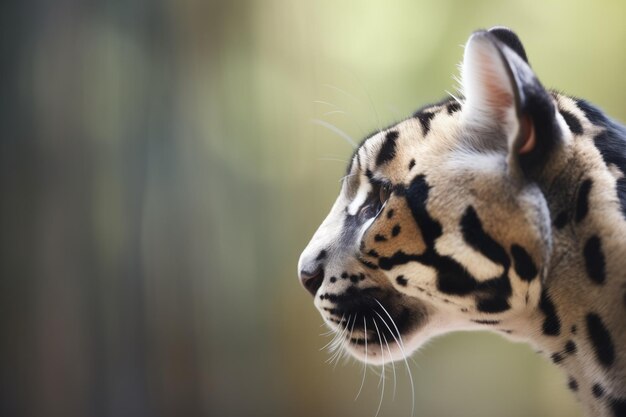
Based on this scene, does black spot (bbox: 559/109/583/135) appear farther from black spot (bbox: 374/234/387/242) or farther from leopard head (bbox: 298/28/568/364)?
black spot (bbox: 374/234/387/242)

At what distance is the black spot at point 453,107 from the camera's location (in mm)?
689

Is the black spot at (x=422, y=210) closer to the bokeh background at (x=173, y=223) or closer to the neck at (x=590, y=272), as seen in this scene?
the neck at (x=590, y=272)

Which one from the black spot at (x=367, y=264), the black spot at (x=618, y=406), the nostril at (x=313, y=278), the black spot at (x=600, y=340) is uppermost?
the black spot at (x=367, y=264)

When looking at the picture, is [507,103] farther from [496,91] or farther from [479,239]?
[479,239]

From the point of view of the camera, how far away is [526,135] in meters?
0.57

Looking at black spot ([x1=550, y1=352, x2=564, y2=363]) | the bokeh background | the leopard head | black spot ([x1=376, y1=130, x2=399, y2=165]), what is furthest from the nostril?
the bokeh background

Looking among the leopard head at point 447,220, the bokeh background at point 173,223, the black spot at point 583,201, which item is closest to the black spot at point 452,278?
the leopard head at point 447,220

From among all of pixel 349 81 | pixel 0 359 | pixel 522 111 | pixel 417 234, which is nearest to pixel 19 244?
pixel 0 359

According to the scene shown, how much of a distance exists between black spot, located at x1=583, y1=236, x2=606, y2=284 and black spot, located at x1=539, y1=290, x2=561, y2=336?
4 cm

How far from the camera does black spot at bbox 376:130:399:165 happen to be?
0.69m

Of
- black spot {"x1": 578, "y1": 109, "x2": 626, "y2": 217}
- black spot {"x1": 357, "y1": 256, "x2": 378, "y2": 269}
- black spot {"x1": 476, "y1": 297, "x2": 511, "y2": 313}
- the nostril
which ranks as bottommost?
black spot {"x1": 476, "y1": 297, "x2": 511, "y2": 313}

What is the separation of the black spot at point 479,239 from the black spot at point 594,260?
0.20ft

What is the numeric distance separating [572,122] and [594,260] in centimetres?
13

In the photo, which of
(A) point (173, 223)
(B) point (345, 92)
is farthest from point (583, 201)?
(A) point (173, 223)
